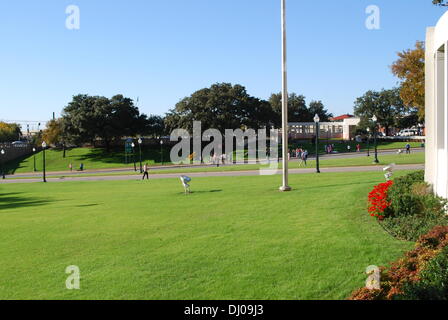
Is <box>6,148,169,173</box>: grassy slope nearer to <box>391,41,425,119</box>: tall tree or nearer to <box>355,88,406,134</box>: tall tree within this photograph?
<box>391,41,425,119</box>: tall tree

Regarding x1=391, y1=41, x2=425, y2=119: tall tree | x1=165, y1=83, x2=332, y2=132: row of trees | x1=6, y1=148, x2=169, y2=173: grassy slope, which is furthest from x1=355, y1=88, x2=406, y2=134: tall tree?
x1=391, y1=41, x2=425, y2=119: tall tree

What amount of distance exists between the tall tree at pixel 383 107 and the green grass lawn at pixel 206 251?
7916 cm

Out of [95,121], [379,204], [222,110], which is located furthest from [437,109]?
[95,121]

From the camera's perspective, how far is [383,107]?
3511 inches

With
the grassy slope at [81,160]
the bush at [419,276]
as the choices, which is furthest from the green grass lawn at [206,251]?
the grassy slope at [81,160]

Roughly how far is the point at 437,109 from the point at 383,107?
3224 inches

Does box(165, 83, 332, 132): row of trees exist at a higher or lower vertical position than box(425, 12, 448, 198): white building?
higher

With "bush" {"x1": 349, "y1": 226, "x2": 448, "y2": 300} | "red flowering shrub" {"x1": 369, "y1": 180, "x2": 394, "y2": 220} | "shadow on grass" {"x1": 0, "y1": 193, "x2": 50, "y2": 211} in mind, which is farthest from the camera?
"shadow on grass" {"x1": 0, "y1": 193, "x2": 50, "y2": 211}

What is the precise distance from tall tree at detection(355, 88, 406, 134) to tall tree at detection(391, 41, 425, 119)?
159 ft

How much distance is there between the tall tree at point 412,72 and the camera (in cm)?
3831

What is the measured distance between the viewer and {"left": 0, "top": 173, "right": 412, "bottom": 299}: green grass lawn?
7.01 m

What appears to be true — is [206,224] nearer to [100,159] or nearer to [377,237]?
[377,237]

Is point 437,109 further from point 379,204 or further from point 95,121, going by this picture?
point 95,121
